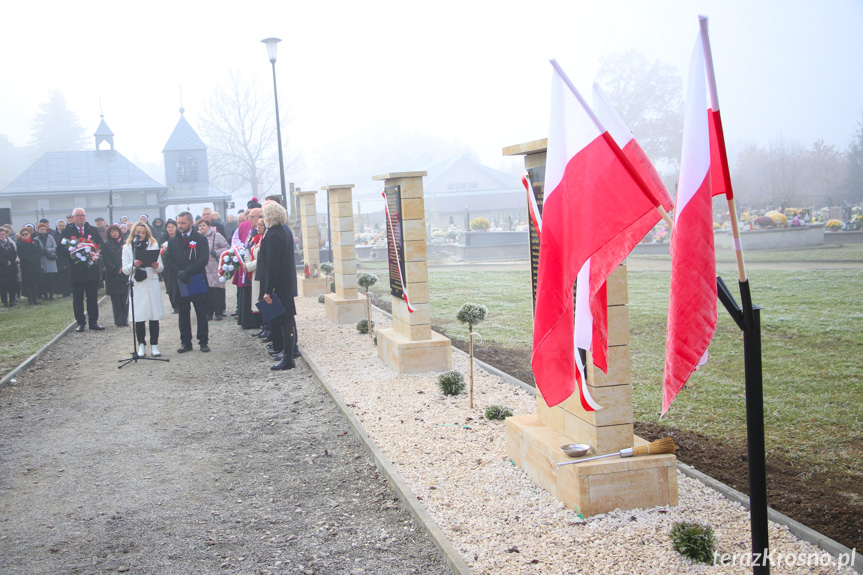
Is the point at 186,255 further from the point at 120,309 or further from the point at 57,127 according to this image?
the point at 57,127

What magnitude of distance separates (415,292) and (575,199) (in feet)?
19.8

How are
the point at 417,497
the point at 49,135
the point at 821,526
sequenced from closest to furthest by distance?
the point at 821,526 < the point at 417,497 < the point at 49,135

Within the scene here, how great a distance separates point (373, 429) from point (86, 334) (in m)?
9.61

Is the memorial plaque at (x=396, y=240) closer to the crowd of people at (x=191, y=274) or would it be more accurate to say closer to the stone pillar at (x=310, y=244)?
the crowd of people at (x=191, y=274)

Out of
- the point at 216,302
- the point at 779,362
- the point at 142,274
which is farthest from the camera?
the point at 216,302

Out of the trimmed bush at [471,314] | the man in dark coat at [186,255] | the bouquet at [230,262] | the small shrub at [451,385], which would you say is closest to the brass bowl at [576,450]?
the trimmed bush at [471,314]

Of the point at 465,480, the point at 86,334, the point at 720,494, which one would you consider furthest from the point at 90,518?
the point at 86,334

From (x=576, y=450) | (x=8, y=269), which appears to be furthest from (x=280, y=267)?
(x=8, y=269)

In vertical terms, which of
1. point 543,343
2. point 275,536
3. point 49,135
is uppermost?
point 49,135

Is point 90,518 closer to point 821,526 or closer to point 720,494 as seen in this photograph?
point 720,494

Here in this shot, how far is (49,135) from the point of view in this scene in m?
111

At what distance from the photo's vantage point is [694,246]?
278 cm

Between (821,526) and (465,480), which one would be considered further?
(465,480)

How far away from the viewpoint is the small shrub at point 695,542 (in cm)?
390
